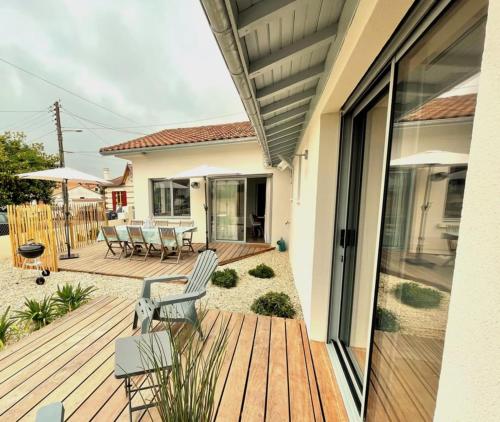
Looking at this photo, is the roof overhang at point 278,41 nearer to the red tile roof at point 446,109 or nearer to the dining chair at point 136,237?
the red tile roof at point 446,109

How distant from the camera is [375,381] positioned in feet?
4.27

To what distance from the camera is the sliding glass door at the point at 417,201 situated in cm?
75

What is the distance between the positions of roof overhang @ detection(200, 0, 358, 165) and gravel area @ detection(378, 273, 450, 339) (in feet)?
4.52

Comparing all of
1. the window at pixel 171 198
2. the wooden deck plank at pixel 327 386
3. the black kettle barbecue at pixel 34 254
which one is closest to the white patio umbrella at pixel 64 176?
the black kettle barbecue at pixel 34 254

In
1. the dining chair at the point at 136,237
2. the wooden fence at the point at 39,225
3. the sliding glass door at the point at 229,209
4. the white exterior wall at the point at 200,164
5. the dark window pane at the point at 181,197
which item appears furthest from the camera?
the dark window pane at the point at 181,197

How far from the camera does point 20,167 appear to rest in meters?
9.74

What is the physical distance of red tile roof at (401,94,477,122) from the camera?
2.29 ft

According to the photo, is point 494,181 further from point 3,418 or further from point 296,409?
point 3,418

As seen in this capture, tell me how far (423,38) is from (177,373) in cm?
175

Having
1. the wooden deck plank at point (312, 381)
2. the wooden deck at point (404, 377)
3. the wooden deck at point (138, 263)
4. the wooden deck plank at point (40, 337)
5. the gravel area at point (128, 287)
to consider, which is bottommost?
the gravel area at point (128, 287)

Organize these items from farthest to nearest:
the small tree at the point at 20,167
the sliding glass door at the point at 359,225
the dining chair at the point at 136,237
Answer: the small tree at the point at 20,167
the dining chair at the point at 136,237
the sliding glass door at the point at 359,225

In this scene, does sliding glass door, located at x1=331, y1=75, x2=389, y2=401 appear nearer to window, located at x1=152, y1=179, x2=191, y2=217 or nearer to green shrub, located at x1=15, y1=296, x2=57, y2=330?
green shrub, located at x1=15, y1=296, x2=57, y2=330

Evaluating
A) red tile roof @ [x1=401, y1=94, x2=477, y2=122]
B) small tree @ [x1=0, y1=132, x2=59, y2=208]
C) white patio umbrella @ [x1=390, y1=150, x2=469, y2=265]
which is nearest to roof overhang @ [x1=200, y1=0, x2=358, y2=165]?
red tile roof @ [x1=401, y1=94, x2=477, y2=122]

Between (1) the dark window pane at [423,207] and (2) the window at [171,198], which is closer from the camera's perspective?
(1) the dark window pane at [423,207]
